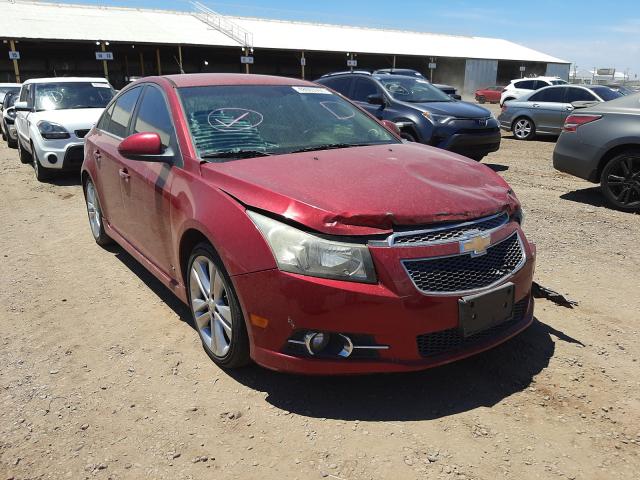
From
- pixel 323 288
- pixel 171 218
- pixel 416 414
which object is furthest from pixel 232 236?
pixel 416 414

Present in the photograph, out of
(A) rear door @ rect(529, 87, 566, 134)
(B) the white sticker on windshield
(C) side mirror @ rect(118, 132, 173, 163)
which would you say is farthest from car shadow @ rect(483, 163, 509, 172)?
(C) side mirror @ rect(118, 132, 173, 163)

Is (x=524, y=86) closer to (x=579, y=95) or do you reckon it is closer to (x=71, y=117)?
(x=579, y=95)

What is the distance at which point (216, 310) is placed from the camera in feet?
9.96

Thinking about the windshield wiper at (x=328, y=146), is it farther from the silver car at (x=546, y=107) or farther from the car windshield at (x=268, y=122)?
the silver car at (x=546, y=107)

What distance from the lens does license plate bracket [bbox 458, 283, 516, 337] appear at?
2566 millimetres

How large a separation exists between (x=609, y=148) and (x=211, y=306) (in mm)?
5615

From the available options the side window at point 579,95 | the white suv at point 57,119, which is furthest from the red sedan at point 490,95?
the white suv at point 57,119

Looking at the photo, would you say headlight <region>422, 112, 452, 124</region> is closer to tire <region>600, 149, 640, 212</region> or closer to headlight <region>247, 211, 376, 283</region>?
tire <region>600, 149, 640, 212</region>

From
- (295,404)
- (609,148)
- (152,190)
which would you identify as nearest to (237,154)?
(152,190)

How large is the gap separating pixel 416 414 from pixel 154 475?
4.18 feet

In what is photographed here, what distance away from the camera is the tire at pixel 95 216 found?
523 cm

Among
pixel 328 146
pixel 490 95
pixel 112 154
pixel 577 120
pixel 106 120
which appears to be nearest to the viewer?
pixel 328 146

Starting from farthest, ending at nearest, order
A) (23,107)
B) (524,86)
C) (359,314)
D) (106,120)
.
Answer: (524,86), (23,107), (106,120), (359,314)

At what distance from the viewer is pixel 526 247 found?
3.01 m
